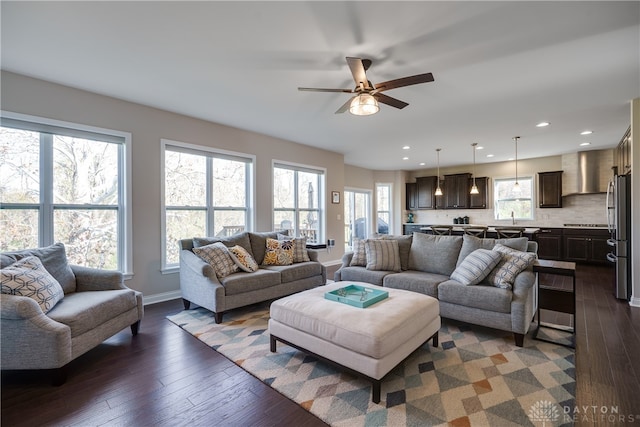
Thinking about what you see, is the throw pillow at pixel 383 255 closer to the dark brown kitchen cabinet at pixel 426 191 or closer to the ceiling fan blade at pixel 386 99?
the ceiling fan blade at pixel 386 99

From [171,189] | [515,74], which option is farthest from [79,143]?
[515,74]

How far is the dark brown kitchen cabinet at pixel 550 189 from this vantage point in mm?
7195

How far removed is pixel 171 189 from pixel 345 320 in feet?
11.2

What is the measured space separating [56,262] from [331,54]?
3.22 metres

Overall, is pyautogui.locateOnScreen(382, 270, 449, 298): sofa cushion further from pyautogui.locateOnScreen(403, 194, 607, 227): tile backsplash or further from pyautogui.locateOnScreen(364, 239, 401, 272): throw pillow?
pyautogui.locateOnScreen(403, 194, 607, 227): tile backsplash

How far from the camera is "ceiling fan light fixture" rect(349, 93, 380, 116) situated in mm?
2644

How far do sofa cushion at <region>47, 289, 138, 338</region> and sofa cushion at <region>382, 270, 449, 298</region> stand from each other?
2779 mm

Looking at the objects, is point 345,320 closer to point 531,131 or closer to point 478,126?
point 478,126

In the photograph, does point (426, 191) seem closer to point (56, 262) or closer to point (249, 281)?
point (249, 281)

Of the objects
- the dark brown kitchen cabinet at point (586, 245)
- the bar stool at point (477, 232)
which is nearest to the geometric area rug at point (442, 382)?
the bar stool at point (477, 232)

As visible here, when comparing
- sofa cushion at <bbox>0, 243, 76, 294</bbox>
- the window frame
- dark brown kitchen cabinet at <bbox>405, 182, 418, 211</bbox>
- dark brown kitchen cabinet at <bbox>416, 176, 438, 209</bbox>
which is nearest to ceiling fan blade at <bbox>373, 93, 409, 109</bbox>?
the window frame

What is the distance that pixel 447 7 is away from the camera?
6.73 ft

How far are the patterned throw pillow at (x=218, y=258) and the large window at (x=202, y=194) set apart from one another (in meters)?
0.99

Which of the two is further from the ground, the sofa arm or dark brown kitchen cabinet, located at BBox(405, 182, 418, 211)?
dark brown kitchen cabinet, located at BBox(405, 182, 418, 211)
